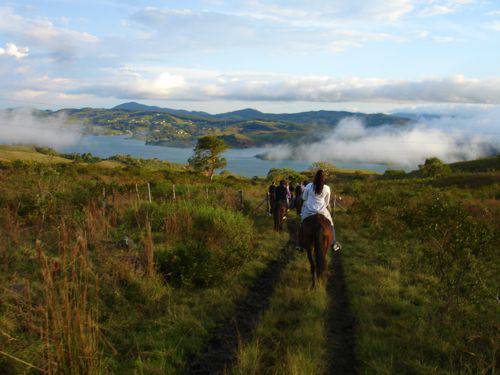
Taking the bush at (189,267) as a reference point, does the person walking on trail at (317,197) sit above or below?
above

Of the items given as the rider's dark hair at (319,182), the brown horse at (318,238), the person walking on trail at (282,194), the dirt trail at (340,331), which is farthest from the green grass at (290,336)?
the person walking on trail at (282,194)

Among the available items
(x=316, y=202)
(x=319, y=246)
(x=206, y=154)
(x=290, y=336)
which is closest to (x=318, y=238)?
(x=319, y=246)

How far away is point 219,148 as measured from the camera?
2906 inches

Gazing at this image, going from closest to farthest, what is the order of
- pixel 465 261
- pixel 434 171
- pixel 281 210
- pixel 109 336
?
1. pixel 109 336
2. pixel 465 261
3. pixel 281 210
4. pixel 434 171

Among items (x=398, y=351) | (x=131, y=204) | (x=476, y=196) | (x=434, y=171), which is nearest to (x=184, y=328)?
(x=398, y=351)

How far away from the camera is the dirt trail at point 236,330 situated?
4324 mm

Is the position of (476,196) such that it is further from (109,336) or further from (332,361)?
(109,336)

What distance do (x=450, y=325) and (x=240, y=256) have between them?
428 centimetres

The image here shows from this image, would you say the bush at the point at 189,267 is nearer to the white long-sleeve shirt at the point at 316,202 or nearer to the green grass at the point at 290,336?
the green grass at the point at 290,336

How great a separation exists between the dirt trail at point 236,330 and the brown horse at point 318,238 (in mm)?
939

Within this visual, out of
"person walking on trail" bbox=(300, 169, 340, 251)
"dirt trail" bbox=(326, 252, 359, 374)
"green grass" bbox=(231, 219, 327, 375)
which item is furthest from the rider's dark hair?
"dirt trail" bbox=(326, 252, 359, 374)

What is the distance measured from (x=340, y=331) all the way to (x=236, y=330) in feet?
5.20

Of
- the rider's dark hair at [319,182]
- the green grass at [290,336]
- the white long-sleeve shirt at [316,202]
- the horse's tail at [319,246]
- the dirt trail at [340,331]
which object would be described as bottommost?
the dirt trail at [340,331]

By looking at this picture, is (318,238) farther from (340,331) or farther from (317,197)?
(340,331)
